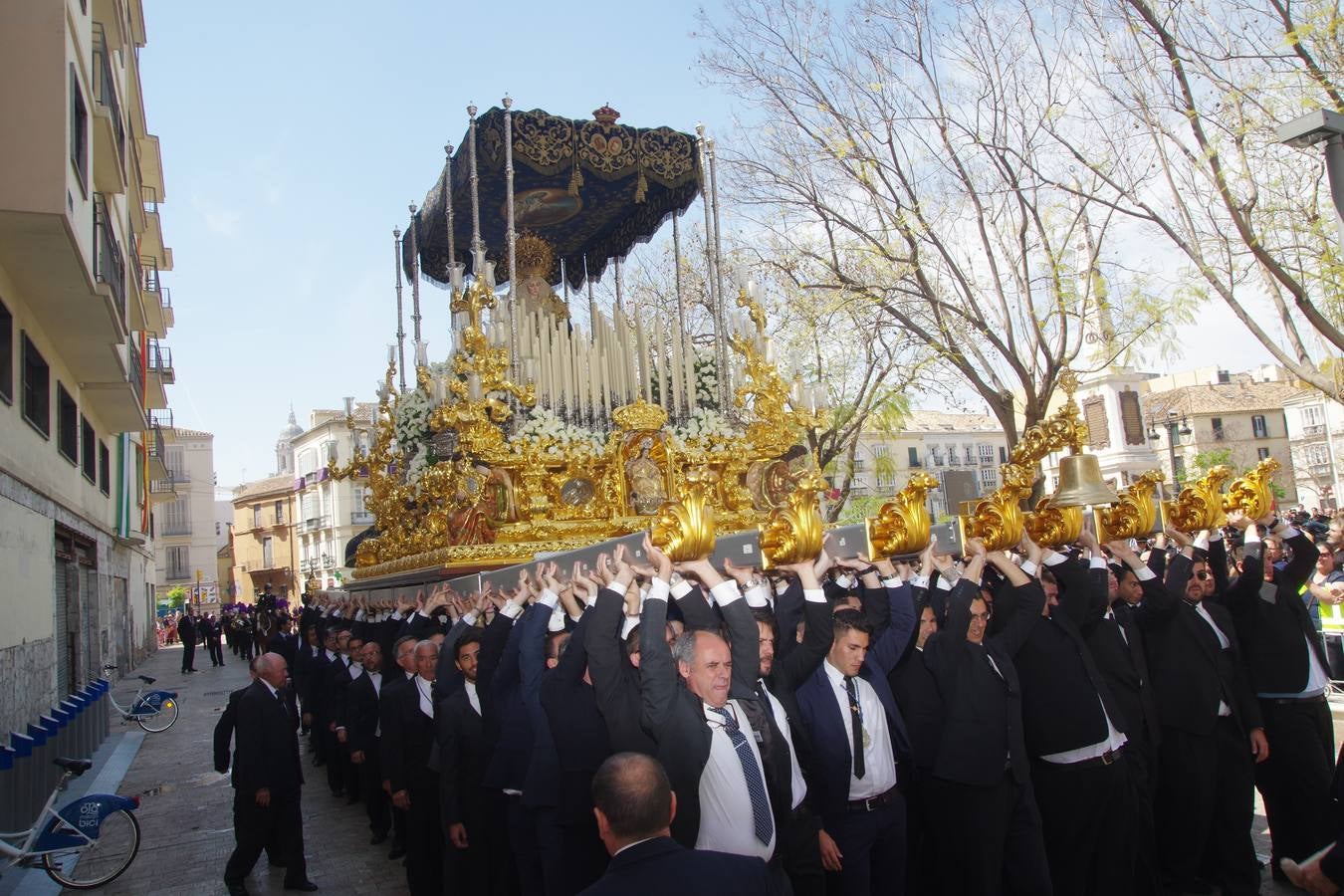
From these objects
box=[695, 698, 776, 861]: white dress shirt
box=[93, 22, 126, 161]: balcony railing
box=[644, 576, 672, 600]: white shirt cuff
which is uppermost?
box=[93, 22, 126, 161]: balcony railing

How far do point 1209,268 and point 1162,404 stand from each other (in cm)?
4622

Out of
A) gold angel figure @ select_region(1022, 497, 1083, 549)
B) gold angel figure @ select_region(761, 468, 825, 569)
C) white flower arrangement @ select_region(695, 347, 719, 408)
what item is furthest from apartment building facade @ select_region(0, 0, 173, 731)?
gold angel figure @ select_region(1022, 497, 1083, 549)

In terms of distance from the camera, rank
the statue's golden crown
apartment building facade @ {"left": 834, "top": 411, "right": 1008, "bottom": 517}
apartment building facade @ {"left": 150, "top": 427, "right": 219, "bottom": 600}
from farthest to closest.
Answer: apartment building facade @ {"left": 834, "top": 411, "right": 1008, "bottom": 517} < apartment building facade @ {"left": 150, "top": 427, "right": 219, "bottom": 600} < the statue's golden crown

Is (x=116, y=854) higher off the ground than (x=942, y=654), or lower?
lower

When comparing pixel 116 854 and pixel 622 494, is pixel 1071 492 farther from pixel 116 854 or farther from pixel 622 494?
pixel 116 854

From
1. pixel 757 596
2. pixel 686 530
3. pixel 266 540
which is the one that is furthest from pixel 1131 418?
pixel 266 540

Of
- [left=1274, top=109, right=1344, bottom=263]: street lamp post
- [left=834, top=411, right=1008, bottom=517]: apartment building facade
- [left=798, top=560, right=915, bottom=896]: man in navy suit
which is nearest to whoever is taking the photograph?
[left=798, top=560, right=915, bottom=896]: man in navy suit

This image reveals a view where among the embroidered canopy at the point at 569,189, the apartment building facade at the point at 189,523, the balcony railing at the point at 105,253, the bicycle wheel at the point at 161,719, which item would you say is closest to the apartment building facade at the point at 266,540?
the apartment building facade at the point at 189,523

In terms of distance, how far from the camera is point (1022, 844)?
15.5ft

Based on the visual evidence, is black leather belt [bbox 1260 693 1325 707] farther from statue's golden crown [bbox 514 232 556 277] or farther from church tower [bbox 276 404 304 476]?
church tower [bbox 276 404 304 476]

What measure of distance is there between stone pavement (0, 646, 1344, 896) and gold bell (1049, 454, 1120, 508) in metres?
2.52

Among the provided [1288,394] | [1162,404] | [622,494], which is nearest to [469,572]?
[622,494]

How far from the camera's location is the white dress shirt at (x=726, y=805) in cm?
361

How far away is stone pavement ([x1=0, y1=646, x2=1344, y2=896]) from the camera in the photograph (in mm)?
7365
